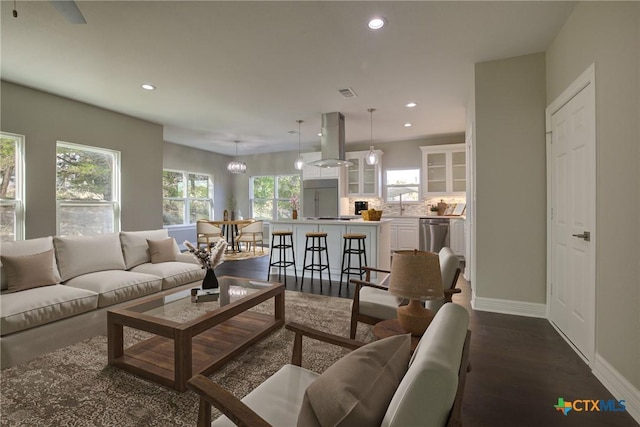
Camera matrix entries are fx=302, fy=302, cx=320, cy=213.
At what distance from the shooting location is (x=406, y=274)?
154 centimetres

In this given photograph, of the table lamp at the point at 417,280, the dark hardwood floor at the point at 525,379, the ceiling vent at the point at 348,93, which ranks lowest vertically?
the dark hardwood floor at the point at 525,379

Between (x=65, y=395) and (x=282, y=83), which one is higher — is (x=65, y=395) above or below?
below

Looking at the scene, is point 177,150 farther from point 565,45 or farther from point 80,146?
point 565,45

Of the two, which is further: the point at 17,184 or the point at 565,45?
the point at 17,184

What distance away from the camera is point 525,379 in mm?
2029

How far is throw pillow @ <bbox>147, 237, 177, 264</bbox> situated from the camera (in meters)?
3.73

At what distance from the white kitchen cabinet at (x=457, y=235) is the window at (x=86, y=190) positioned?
6.44 meters

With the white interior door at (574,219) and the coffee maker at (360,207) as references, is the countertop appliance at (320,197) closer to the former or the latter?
the coffee maker at (360,207)

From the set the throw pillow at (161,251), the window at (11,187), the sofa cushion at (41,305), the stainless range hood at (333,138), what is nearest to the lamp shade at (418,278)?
the sofa cushion at (41,305)

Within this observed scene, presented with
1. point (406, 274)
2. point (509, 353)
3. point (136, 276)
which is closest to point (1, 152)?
point (136, 276)

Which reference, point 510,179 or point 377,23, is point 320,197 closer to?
point 510,179

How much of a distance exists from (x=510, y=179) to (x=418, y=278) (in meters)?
2.44

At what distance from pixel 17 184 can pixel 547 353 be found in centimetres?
624

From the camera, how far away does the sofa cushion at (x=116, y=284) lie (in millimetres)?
2762
